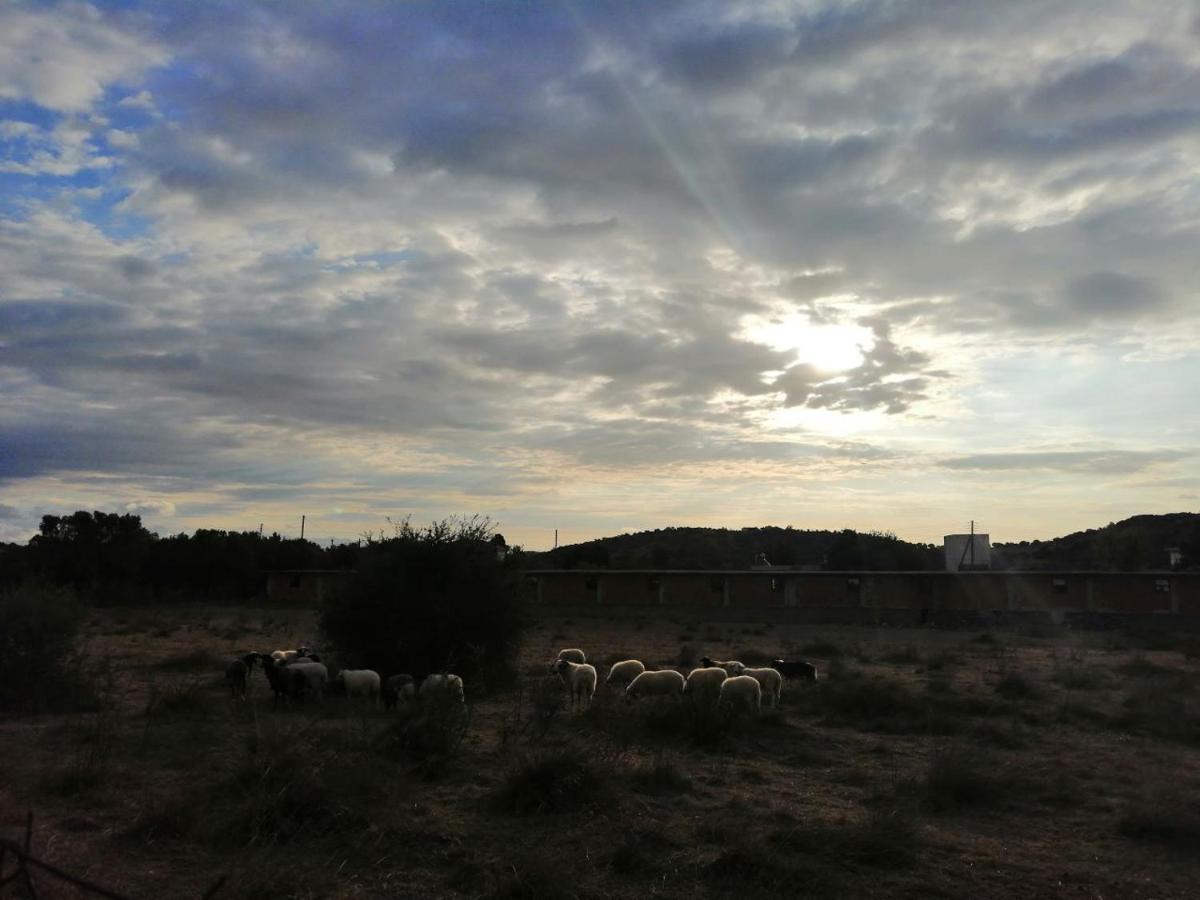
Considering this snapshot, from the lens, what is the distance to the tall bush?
64.0 ft

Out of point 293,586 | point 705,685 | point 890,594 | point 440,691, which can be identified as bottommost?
point 705,685

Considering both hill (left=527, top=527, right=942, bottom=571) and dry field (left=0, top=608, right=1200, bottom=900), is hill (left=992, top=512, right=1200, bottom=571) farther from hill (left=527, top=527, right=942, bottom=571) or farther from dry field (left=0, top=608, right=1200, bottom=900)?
dry field (left=0, top=608, right=1200, bottom=900)

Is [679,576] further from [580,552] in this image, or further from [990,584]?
[580,552]

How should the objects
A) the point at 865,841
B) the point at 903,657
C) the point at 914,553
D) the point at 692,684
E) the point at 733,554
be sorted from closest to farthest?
the point at 865,841, the point at 692,684, the point at 903,657, the point at 914,553, the point at 733,554

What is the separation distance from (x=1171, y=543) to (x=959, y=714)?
309ft

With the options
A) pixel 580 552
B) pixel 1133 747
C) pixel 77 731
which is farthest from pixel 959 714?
Result: pixel 580 552

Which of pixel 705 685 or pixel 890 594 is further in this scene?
pixel 890 594

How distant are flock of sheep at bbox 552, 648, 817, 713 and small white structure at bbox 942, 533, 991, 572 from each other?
51353 millimetres

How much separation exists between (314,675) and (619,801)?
8873 mm

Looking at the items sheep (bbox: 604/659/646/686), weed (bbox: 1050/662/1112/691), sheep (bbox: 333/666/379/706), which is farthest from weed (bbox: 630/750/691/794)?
weed (bbox: 1050/662/1112/691)

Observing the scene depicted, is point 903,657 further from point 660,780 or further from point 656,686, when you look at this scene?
point 660,780

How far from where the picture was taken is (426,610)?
64.2 ft

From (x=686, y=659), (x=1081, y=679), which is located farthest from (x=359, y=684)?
(x=1081, y=679)

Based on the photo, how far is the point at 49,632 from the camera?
57.6 ft
